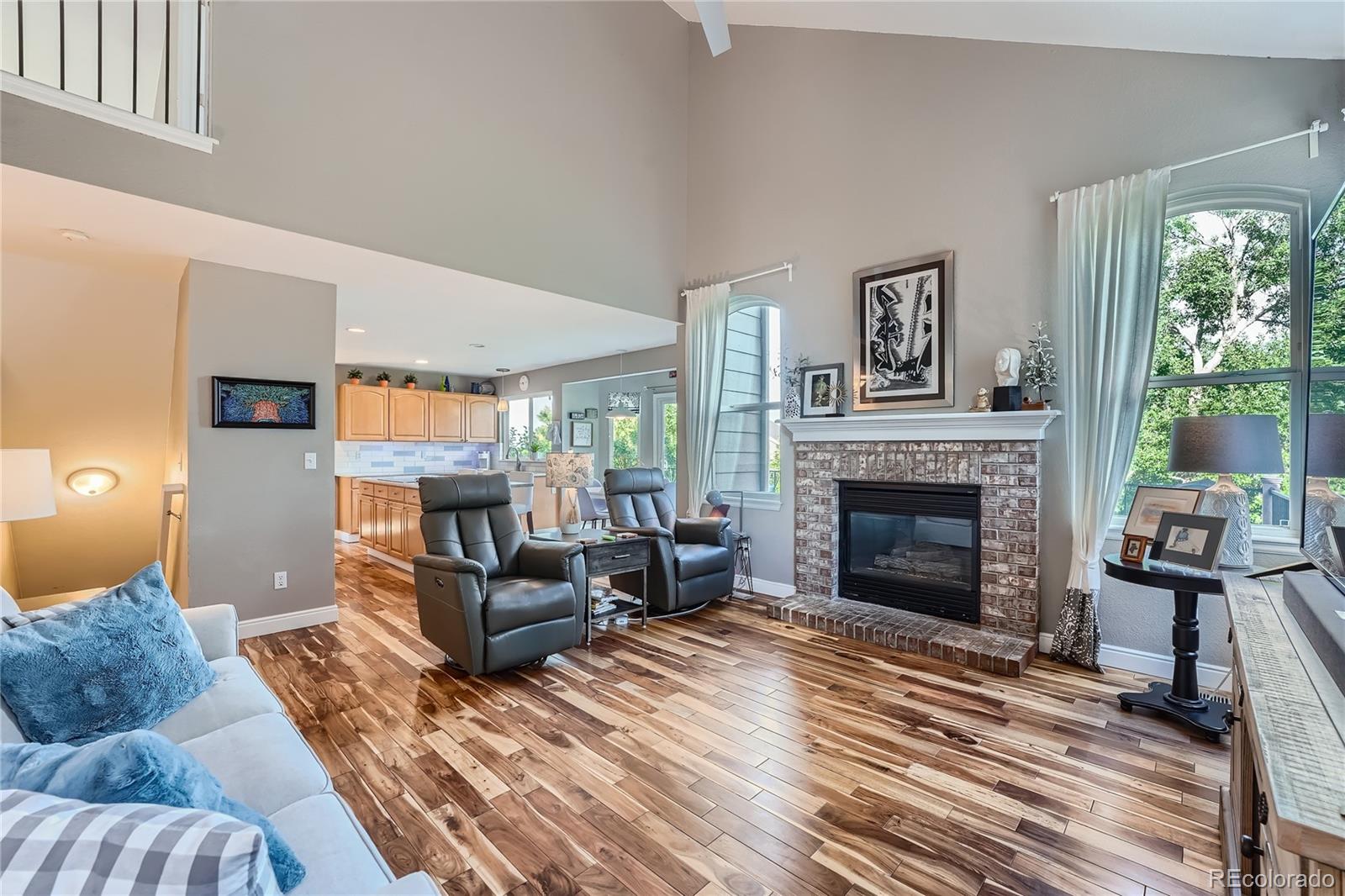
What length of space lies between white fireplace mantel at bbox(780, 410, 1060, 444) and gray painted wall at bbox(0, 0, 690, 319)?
195 centimetres

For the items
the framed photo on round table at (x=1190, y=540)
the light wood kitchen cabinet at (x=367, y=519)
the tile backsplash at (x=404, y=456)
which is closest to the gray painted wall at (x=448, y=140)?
the light wood kitchen cabinet at (x=367, y=519)

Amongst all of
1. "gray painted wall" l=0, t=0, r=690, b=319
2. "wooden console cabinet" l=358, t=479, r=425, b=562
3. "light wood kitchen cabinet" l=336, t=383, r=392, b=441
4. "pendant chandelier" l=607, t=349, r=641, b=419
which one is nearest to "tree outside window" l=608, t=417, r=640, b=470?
"pendant chandelier" l=607, t=349, r=641, b=419

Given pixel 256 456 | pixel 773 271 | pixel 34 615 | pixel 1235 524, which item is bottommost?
pixel 34 615

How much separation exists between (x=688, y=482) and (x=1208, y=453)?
12.2 ft

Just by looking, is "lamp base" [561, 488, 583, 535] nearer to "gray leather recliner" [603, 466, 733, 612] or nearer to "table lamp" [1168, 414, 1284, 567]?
"gray leather recliner" [603, 466, 733, 612]

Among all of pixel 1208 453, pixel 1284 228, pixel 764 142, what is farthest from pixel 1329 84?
pixel 764 142

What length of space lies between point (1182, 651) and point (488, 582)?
3597 mm

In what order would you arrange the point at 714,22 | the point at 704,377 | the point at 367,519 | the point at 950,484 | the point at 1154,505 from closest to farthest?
the point at 714,22 < the point at 1154,505 < the point at 950,484 < the point at 704,377 < the point at 367,519

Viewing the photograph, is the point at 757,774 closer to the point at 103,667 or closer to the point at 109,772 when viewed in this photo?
the point at 109,772

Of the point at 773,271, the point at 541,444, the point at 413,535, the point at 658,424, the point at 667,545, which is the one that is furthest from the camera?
the point at 541,444

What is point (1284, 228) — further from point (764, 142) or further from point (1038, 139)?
point (764, 142)

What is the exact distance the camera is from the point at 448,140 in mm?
3939

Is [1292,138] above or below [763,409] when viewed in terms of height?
above

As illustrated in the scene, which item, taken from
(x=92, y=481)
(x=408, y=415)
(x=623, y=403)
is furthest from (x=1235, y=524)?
(x=408, y=415)
